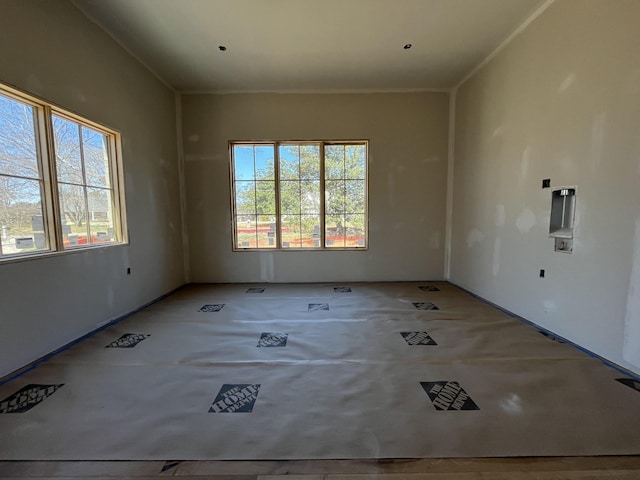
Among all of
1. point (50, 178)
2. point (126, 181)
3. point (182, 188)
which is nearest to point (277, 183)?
point (182, 188)

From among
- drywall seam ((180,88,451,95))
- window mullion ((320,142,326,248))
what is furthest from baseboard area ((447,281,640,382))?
drywall seam ((180,88,451,95))

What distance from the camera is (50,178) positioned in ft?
7.11

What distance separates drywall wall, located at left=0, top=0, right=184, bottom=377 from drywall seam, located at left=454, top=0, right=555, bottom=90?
4.04 m

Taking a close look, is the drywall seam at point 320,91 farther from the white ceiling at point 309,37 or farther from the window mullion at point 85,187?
the window mullion at point 85,187

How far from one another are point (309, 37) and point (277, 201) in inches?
84.0

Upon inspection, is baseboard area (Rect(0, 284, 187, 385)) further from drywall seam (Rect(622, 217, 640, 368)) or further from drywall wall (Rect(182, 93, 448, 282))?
drywall seam (Rect(622, 217, 640, 368))

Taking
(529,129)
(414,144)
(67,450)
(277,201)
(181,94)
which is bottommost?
(67,450)

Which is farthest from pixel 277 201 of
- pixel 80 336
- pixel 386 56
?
pixel 80 336

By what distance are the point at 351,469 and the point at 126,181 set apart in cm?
332

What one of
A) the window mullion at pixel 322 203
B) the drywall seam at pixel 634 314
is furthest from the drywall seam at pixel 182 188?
the drywall seam at pixel 634 314

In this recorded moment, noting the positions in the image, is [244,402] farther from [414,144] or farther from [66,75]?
[414,144]

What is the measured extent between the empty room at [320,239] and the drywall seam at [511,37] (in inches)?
1.0

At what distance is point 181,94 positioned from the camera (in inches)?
159

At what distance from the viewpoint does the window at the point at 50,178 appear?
1914mm
